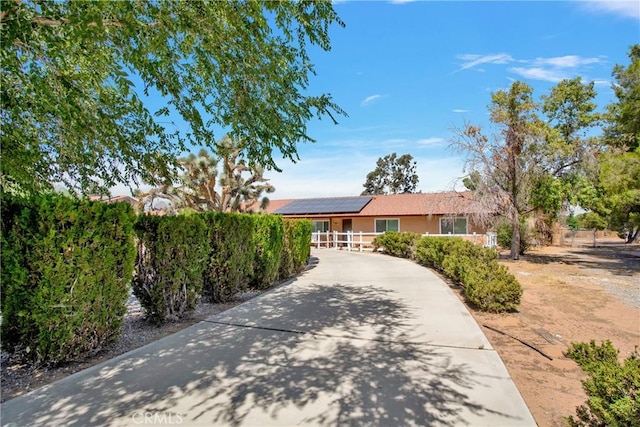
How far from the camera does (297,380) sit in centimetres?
387

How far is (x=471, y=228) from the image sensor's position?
77.4 feet

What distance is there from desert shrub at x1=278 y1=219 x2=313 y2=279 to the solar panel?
14.1 m

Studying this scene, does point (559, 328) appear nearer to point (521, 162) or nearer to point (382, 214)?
point (521, 162)

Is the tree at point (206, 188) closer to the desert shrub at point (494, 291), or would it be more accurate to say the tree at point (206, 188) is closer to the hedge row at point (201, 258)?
the hedge row at point (201, 258)

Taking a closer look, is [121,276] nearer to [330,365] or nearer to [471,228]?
[330,365]

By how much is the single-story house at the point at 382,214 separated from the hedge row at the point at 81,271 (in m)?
17.4

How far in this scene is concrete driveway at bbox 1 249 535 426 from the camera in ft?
10.3

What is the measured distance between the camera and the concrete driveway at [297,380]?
123 inches

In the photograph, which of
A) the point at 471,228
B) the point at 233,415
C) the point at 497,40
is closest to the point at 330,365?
the point at 233,415

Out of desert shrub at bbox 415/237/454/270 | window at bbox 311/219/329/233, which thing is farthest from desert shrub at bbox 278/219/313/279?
window at bbox 311/219/329/233

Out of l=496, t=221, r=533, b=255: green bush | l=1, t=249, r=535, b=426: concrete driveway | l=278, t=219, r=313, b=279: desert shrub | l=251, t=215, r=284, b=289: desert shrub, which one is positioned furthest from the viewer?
l=496, t=221, r=533, b=255: green bush

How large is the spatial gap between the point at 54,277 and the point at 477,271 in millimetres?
7922

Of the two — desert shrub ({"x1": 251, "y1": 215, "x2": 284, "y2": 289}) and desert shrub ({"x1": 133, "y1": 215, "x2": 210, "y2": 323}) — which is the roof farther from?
desert shrub ({"x1": 133, "y1": 215, "x2": 210, "y2": 323})

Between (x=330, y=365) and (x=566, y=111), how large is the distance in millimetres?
22873
